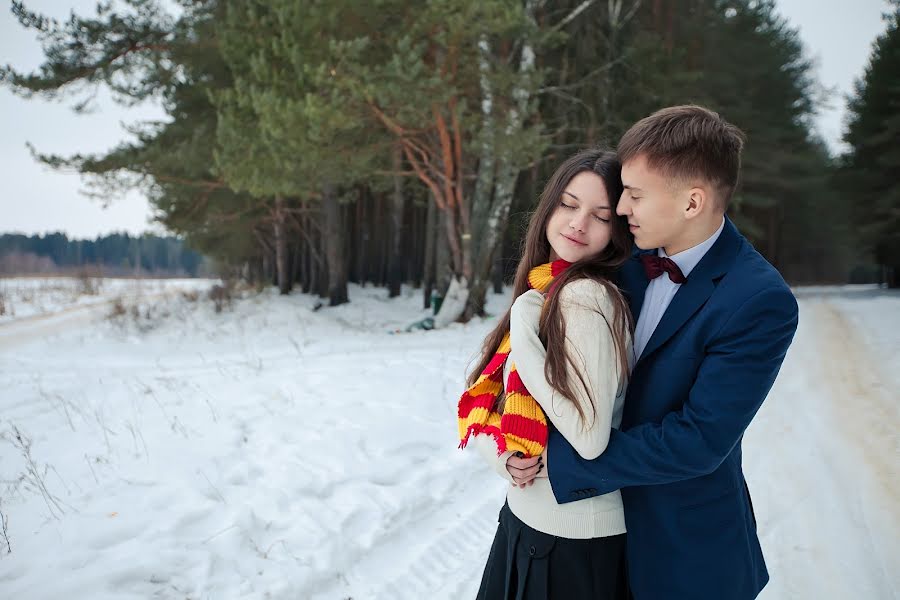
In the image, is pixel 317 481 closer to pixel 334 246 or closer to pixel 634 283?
pixel 634 283

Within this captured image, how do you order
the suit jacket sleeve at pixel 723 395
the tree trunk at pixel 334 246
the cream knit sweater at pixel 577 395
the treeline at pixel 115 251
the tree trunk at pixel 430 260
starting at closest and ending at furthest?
1. the suit jacket sleeve at pixel 723 395
2. the cream knit sweater at pixel 577 395
3. the tree trunk at pixel 334 246
4. the tree trunk at pixel 430 260
5. the treeline at pixel 115 251

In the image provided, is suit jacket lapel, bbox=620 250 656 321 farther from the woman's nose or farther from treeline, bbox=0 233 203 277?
treeline, bbox=0 233 203 277

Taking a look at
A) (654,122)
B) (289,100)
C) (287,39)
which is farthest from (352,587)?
(287,39)

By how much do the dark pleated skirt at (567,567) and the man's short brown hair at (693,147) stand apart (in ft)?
3.35

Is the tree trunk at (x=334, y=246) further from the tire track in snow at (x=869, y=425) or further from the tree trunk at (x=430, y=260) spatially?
the tire track in snow at (x=869, y=425)

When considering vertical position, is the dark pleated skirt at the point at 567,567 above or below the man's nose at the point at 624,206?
below

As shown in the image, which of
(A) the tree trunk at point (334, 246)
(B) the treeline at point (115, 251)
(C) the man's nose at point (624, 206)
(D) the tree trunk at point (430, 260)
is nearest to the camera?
(C) the man's nose at point (624, 206)

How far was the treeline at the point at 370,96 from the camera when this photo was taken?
848cm

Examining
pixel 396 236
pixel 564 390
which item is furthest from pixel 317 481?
pixel 396 236

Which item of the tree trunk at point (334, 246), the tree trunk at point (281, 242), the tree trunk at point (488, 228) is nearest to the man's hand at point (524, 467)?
the tree trunk at point (488, 228)

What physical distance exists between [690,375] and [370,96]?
7.85m

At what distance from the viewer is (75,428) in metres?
5.14

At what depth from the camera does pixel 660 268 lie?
59.1 inches

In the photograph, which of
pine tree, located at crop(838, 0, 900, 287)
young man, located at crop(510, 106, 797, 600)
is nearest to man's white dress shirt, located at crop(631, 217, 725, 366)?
young man, located at crop(510, 106, 797, 600)
